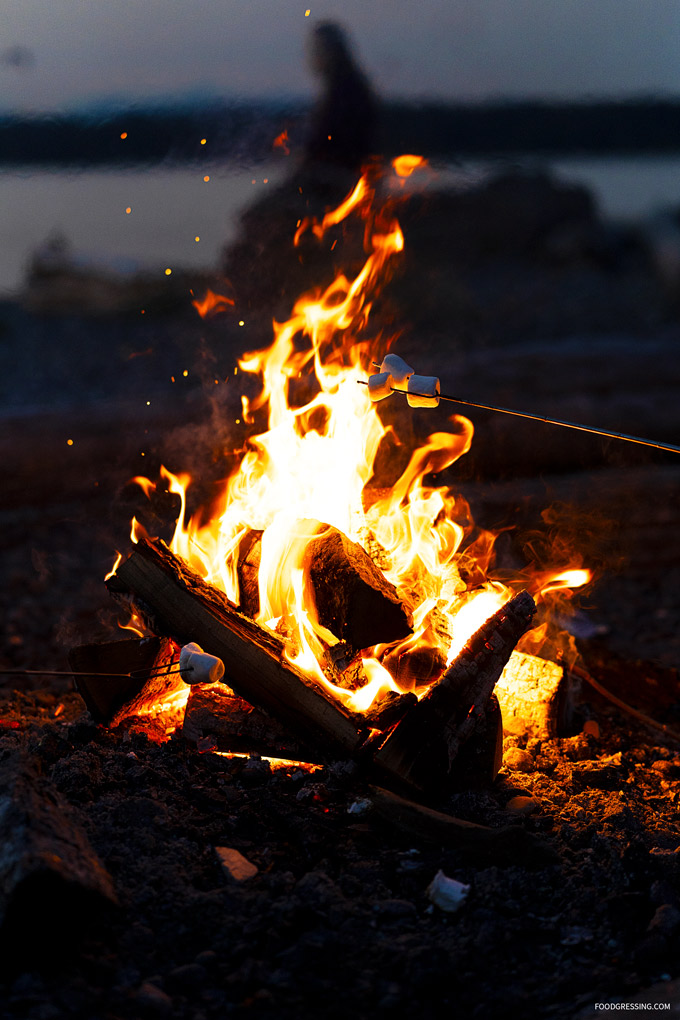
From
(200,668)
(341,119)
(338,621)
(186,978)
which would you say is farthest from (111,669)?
(341,119)

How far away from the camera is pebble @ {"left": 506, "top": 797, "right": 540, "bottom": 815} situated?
2.67 meters

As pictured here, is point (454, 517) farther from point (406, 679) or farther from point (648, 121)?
point (648, 121)

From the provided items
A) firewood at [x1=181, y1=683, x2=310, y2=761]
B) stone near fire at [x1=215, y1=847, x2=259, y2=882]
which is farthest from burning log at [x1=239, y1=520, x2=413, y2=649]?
stone near fire at [x1=215, y1=847, x2=259, y2=882]

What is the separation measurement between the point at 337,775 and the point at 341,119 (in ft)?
Answer: 47.3

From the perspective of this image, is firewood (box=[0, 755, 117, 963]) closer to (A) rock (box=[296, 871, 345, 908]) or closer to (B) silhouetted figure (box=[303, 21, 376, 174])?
(A) rock (box=[296, 871, 345, 908])

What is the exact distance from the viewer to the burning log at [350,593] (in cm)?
291

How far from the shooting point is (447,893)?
7.21 feet

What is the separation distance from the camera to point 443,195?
20297mm

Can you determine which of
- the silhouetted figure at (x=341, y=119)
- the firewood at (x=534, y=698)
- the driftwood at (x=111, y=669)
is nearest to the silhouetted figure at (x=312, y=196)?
the silhouetted figure at (x=341, y=119)

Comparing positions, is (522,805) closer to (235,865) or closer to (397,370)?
(235,865)

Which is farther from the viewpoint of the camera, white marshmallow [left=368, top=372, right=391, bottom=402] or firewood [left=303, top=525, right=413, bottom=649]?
white marshmallow [left=368, top=372, right=391, bottom=402]

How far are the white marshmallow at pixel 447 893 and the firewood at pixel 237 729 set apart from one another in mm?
735

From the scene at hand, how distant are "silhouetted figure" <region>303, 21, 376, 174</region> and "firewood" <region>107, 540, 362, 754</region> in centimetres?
1174

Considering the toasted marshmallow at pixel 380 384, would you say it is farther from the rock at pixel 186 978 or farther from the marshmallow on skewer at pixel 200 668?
the rock at pixel 186 978
